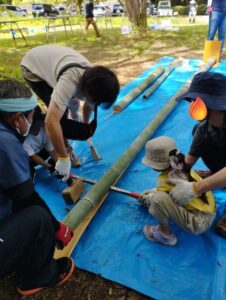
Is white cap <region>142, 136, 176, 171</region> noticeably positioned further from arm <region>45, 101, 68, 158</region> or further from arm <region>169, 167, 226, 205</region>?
arm <region>45, 101, 68, 158</region>

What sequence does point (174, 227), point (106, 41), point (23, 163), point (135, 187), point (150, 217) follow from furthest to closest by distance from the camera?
1. point (106, 41)
2. point (135, 187)
3. point (150, 217)
4. point (174, 227)
5. point (23, 163)

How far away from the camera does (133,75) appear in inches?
219

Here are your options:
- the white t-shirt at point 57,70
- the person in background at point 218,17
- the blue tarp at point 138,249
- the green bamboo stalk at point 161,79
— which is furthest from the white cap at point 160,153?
the person in background at point 218,17

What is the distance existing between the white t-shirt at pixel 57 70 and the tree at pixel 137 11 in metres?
9.70

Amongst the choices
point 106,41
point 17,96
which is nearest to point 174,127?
point 17,96

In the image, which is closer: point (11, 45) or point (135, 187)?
point (135, 187)

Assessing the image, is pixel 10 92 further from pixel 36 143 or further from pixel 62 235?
pixel 36 143

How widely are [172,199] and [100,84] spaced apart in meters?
0.89

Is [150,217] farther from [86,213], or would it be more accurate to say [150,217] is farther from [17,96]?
[17,96]

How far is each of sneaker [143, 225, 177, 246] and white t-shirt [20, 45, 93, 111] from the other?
1.11 meters

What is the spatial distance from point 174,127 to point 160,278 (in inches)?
82.8

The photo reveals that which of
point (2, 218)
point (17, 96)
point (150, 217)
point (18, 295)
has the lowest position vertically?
point (18, 295)

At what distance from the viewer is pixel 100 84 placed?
1.77m

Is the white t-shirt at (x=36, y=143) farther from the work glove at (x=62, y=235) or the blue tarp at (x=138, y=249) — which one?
the work glove at (x=62, y=235)
